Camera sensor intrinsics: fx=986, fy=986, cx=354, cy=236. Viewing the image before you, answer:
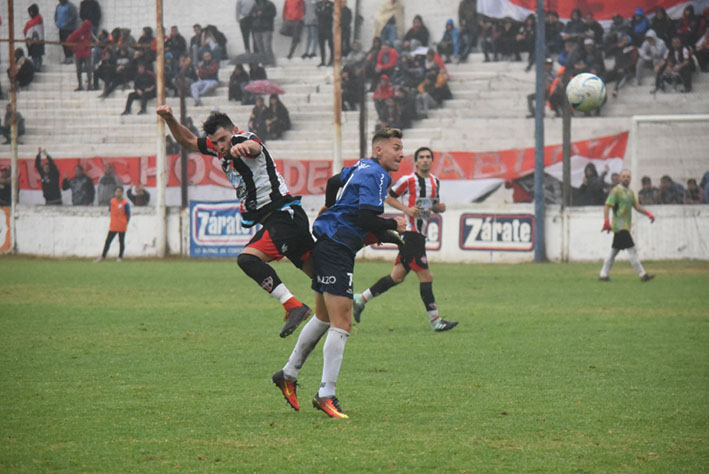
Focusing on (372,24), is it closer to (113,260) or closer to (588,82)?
(113,260)

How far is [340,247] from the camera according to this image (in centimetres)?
686

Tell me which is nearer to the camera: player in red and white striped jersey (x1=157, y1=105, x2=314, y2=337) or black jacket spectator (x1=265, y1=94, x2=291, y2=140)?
player in red and white striped jersey (x1=157, y1=105, x2=314, y2=337)

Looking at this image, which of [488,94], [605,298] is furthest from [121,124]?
[605,298]

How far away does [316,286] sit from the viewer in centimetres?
686

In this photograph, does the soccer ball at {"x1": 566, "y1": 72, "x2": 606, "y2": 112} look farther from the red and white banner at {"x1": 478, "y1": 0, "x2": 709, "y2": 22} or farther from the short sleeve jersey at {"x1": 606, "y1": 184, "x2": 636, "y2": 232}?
the red and white banner at {"x1": 478, "y1": 0, "x2": 709, "y2": 22}

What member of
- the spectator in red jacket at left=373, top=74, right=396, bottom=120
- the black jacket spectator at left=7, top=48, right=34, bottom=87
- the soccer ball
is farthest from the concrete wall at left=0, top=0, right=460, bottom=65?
the soccer ball

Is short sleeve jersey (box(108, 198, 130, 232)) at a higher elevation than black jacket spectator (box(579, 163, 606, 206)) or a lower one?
lower

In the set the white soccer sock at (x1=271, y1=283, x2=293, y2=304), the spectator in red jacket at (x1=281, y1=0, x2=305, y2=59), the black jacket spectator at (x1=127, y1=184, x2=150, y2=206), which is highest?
the spectator in red jacket at (x1=281, y1=0, x2=305, y2=59)

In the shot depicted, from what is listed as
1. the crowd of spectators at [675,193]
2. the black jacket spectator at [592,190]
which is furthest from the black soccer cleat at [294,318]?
the black jacket spectator at [592,190]

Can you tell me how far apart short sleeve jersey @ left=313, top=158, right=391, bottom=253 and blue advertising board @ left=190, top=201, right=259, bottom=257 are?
18.8 meters

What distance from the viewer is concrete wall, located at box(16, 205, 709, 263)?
22.6 meters

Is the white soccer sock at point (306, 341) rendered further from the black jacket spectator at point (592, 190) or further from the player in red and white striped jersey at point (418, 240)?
the black jacket spectator at point (592, 190)

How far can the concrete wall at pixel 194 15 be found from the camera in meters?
28.5

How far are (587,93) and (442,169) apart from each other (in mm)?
9499
